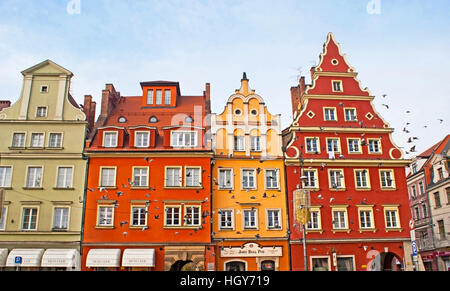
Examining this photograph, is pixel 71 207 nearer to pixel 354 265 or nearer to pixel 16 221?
pixel 16 221

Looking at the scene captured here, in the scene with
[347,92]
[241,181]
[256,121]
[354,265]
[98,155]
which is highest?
[347,92]

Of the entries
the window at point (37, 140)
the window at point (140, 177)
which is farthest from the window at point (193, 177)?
the window at point (37, 140)

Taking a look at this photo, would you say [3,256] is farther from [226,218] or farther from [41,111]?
[226,218]

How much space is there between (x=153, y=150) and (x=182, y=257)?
816cm

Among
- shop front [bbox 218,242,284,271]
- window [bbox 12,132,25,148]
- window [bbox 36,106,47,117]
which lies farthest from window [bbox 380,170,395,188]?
window [bbox 12,132,25,148]

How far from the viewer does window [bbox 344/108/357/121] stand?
3414 cm

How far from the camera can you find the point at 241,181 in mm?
31766

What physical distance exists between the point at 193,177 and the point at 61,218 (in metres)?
9.92

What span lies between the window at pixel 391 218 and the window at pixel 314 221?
17.6 feet

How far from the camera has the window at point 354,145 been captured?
109 ft

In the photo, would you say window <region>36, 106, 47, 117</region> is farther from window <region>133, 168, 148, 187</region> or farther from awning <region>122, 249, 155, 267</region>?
awning <region>122, 249, 155, 267</region>

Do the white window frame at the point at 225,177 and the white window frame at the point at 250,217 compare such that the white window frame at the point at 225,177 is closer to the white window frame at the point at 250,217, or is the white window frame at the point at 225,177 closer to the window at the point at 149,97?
the white window frame at the point at 250,217

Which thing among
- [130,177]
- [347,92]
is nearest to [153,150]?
[130,177]

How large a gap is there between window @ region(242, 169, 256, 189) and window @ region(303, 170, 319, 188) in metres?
3.85
